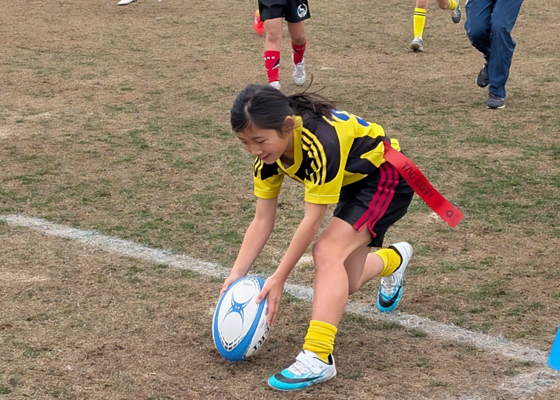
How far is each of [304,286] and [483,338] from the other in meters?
0.85

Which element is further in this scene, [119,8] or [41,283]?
[119,8]

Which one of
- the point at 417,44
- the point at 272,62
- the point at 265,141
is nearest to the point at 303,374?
the point at 265,141

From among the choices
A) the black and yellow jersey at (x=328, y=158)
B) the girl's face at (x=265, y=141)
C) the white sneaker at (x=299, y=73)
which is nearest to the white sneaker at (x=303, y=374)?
the black and yellow jersey at (x=328, y=158)

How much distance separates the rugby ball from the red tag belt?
0.71 meters

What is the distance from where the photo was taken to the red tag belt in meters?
2.82

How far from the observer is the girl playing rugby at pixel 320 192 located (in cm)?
254

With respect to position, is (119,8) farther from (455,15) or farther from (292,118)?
(292,118)

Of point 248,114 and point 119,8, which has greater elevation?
point 248,114

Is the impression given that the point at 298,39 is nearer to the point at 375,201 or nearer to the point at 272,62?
the point at 272,62

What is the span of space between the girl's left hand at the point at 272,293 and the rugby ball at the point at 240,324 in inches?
1.0

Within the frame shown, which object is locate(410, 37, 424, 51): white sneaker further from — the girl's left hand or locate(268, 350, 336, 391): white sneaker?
locate(268, 350, 336, 391): white sneaker

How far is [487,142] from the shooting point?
520 centimetres

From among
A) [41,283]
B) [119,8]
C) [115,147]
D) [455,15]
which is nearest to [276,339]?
[41,283]

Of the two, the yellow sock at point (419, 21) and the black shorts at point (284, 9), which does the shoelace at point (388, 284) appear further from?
the yellow sock at point (419, 21)
